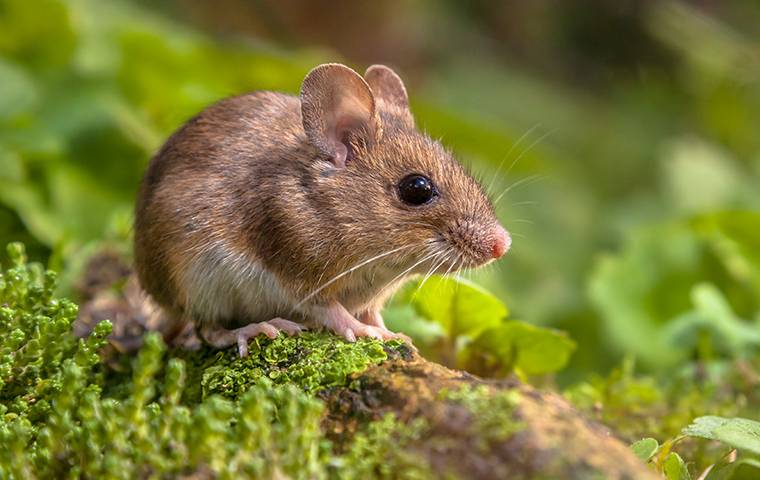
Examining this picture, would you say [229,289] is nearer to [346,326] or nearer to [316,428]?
[346,326]

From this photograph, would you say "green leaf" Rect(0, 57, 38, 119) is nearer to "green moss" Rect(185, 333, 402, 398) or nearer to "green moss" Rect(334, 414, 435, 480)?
"green moss" Rect(185, 333, 402, 398)

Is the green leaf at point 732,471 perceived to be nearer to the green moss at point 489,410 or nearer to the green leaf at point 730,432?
the green leaf at point 730,432

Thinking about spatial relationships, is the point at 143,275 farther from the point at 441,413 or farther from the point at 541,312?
the point at 541,312

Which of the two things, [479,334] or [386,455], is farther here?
[479,334]

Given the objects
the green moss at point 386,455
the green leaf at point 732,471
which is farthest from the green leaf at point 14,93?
the green leaf at point 732,471

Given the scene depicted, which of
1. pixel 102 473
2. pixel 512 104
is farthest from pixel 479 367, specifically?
pixel 512 104

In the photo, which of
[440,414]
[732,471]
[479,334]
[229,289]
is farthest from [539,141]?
[440,414]

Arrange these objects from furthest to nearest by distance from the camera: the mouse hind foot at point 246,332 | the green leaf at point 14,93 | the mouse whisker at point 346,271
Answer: the green leaf at point 14,93, the mouse whisker at point 346,271, the mouse hind foot at point 246,332
